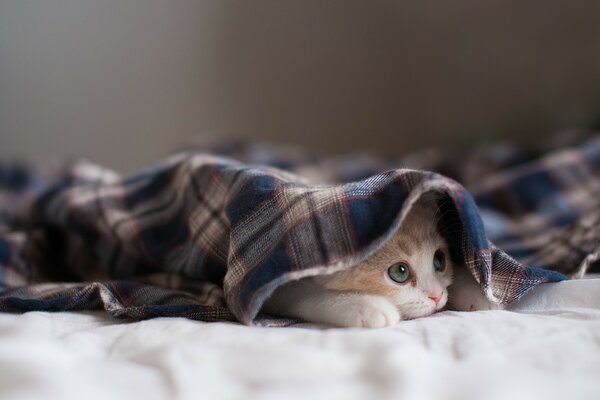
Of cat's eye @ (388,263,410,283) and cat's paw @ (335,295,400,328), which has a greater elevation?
cat's eye @ (388,263,410,283)

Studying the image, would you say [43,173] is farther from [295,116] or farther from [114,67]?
[295,116]

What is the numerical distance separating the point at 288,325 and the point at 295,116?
1851 mm

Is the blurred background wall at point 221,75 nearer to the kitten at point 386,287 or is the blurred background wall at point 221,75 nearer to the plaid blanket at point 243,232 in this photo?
the plaid blanket at point 243,232

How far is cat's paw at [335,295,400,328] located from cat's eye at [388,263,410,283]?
1.7 inches

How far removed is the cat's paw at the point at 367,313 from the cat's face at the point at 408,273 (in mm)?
24

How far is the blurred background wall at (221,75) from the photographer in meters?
2.43

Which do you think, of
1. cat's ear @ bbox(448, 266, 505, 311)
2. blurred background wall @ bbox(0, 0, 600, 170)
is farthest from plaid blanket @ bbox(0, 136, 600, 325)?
blurred background wall @ bbox(0, 0, 600, 170)

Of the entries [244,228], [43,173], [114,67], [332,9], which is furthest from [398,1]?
[244,228]

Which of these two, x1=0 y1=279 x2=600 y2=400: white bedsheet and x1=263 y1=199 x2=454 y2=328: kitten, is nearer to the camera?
x1=0 y1=279 x2=600 y2=400: white bedsheet

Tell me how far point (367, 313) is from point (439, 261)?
167 millimetres

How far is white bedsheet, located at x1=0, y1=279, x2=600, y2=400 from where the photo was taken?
534mm

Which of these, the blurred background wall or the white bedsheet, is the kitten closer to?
the white bedsheet

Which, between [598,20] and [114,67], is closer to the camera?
Answer: [598,20]

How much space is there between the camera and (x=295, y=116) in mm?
2514
